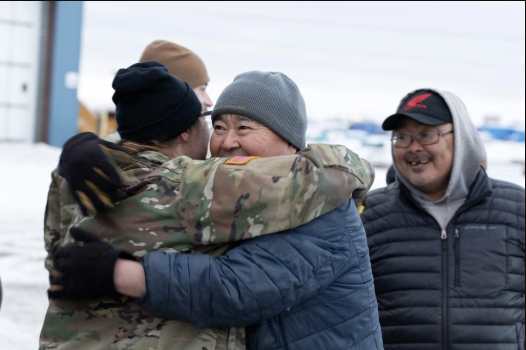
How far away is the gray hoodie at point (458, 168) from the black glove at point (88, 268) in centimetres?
145

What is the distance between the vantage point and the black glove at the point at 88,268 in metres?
1.40

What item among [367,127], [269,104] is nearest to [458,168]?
[269,104]

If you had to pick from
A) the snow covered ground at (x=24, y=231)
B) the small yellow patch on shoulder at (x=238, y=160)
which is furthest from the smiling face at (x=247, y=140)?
the snow covered ground at (x=24, y=231)

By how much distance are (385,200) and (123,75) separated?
4.51ft

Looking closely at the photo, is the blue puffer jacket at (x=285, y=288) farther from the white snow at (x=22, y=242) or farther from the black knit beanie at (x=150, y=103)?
the white snow at (x=22, y=242)

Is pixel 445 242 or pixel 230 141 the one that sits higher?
pixel 230 141

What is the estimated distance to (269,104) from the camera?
168 cm

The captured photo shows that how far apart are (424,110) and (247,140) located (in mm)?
1108

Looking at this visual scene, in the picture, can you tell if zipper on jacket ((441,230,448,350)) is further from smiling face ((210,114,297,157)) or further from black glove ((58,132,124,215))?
black glove ((58,132,124,215))

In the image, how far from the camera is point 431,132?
2.64m

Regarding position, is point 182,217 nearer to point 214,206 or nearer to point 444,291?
point 214,206

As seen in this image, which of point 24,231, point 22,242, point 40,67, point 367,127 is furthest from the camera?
point 367,127

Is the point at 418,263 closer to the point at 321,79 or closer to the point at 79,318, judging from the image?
the point at 79,318

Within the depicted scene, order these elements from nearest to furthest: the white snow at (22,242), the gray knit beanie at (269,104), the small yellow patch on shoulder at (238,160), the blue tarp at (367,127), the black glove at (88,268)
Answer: the black glove at (88,268) → the small yellow patch on shoulder at (238,160) → the gray knit beanie at (269,104) → the white snow at (22,242) → the blue tarp at (367,127)
